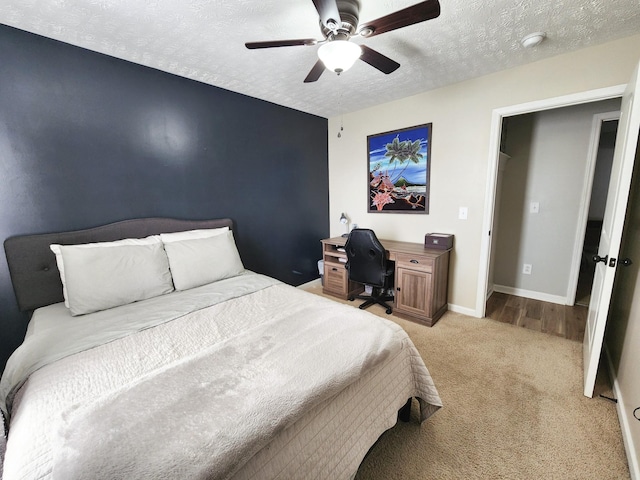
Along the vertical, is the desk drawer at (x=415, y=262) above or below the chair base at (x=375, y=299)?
above

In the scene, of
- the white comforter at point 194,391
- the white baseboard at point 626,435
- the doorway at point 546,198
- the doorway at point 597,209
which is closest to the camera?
the white comforter at point 194,391

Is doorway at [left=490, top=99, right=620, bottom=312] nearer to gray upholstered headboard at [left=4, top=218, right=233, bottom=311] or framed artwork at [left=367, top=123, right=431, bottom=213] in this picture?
framed artwork at [left=367, top=123, right=431, bottom=213]

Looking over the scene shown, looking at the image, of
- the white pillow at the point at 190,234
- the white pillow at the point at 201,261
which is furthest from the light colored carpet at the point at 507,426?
the white pillow at the point at 190,234

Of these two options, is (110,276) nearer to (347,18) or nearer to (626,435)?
(347,18)

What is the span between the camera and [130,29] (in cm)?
168

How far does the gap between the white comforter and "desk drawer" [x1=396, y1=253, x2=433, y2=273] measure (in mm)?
1246

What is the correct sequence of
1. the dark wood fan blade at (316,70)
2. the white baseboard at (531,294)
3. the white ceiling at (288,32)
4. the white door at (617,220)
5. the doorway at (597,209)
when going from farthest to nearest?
the doorway at (597,209) → the white baseboard at (531,294) → the dark wood fan blade at (316,70) → the white ceiling at (288,32) → the white door at (617,220)

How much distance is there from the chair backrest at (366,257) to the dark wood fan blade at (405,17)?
1.59 meters

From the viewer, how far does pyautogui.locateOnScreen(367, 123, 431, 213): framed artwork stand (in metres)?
2.89

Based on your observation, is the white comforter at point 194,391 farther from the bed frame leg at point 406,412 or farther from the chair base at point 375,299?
the chair base at point 375,299

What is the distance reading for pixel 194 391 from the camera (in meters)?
0.93

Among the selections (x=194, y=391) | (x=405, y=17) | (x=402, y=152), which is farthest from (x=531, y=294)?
(x=194, y=391)

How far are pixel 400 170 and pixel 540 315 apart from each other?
6.93ft

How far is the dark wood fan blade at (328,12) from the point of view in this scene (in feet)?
3.91
